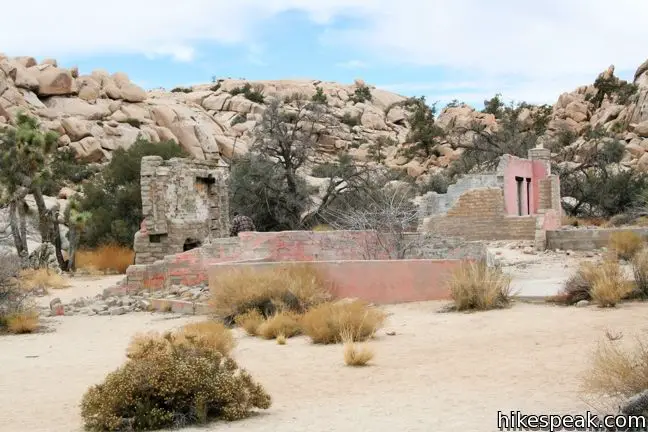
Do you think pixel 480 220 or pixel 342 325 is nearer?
pixel 342 325

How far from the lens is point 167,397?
681cm

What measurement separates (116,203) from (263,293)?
19.8 m

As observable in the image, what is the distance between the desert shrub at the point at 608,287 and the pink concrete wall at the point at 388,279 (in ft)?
9.86

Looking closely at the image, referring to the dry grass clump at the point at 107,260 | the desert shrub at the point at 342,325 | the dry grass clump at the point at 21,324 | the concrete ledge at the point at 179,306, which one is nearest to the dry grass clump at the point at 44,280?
the dry grass clump at the point at 107,260

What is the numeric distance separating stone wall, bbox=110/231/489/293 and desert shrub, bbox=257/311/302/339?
491cm

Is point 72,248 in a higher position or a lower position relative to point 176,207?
lower

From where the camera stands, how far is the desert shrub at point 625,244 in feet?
61.4

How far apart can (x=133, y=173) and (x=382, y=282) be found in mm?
21060

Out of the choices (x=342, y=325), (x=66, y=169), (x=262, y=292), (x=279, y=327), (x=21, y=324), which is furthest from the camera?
(x=66, y=169)

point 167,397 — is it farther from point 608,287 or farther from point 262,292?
point 608,287

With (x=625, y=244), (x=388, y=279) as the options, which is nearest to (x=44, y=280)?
(x=388, y=279)

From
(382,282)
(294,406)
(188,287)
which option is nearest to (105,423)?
(294,406)

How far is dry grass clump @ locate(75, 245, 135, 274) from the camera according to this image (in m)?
27.8

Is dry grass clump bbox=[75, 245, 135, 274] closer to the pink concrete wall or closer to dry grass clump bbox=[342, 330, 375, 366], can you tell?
the pink concrete wall
